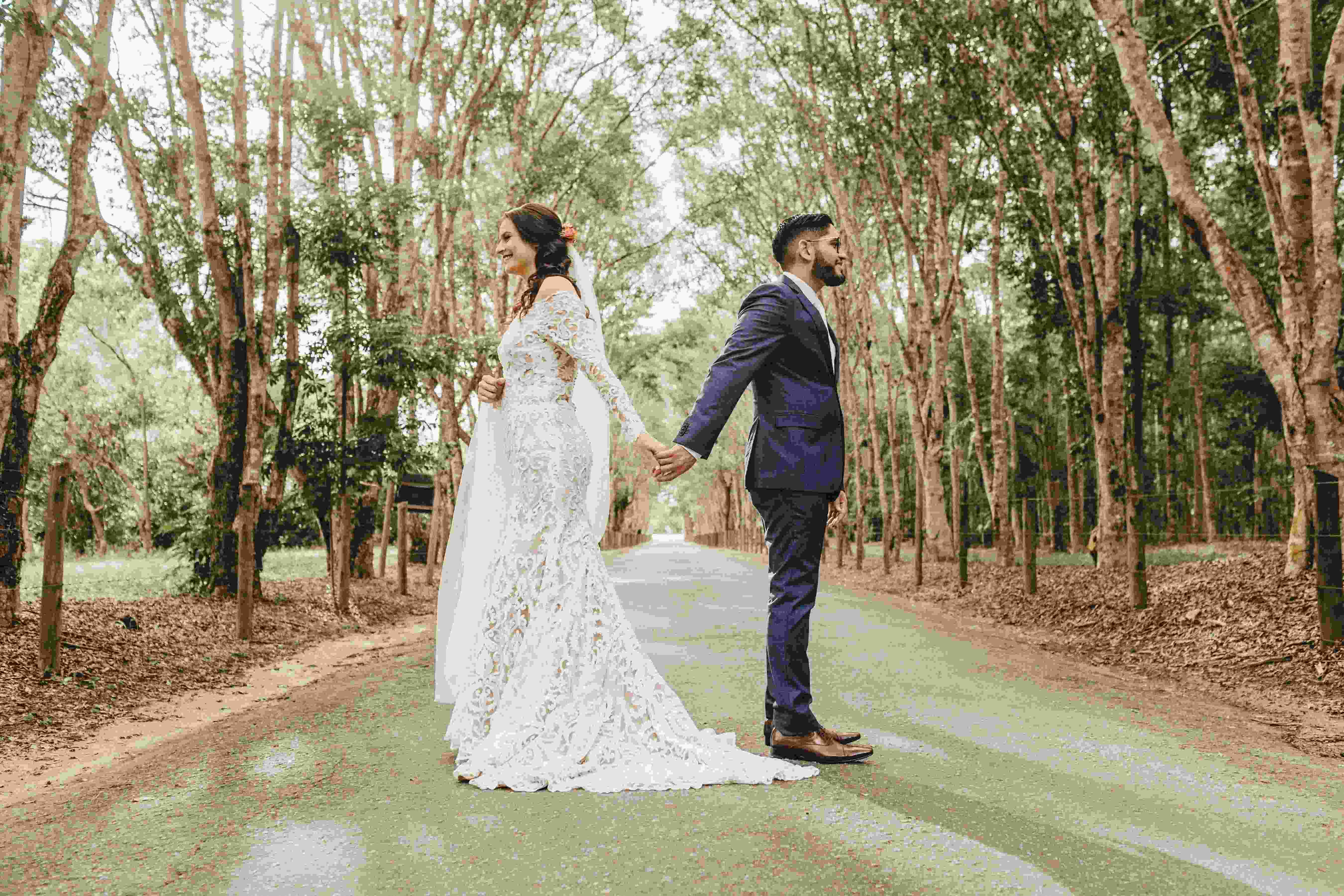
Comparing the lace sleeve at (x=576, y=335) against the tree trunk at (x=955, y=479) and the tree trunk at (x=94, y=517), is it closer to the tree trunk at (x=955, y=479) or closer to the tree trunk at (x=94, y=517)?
the tree trunk at (x=955, y=479)

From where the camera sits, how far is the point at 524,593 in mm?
4629

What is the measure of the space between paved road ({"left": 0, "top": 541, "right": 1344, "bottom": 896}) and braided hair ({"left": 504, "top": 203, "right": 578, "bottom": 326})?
85.0 inches

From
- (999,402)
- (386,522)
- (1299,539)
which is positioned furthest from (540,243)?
(999,402)

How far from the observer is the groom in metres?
4.38

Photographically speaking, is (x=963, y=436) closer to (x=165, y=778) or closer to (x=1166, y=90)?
(x=1166, y=90)

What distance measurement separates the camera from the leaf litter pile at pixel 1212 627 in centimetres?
643

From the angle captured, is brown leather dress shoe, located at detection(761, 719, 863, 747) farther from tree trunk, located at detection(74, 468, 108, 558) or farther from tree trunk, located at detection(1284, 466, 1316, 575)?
tree trunk, located at detection(74, 468, 108, 558)

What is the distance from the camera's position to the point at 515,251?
4.77 metres

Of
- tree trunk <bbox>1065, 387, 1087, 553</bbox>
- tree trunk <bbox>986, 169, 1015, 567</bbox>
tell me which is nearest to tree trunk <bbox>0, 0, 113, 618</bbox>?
tree trunk <bbox>986, 169, 1015, 567</bbox>

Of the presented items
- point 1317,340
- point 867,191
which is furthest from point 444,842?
point 867,191

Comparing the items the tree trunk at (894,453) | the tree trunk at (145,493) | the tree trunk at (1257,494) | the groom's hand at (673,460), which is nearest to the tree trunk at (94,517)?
the tree trunk at (145,493)

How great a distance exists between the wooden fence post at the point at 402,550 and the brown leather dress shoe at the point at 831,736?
10937mm

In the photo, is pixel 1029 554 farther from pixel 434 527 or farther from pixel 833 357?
pixel 434 527

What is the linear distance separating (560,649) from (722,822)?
127 centimetres
